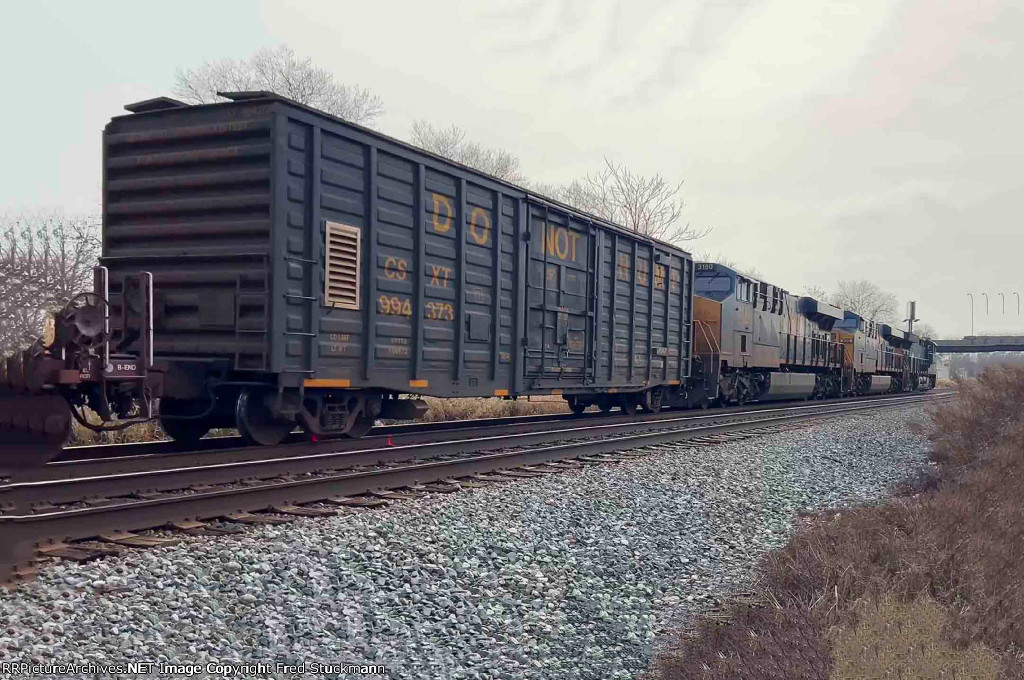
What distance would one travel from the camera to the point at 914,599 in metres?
4.50

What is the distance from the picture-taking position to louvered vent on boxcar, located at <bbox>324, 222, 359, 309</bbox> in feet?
26.5

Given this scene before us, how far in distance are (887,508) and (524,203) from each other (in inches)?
253

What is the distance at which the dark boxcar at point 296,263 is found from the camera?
7699 millimetres

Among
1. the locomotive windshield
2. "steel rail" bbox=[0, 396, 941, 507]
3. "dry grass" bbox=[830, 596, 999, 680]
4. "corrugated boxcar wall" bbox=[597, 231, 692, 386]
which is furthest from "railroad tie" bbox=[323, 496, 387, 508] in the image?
the locomotive windshield

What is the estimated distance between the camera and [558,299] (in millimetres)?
11844

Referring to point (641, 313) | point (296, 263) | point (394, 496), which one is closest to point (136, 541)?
point (394, 496)

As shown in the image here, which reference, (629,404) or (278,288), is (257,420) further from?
(629,404)

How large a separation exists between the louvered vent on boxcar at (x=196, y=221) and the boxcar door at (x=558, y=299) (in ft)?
14.5

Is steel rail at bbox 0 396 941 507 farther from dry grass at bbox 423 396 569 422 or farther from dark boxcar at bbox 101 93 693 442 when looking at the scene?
dry grass at bbox 423 396 569 422

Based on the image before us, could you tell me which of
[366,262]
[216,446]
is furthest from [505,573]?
[216,446]

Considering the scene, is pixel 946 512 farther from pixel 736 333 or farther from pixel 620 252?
pixel 736 333

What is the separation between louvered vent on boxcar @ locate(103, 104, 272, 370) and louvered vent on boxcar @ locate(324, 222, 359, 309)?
69cm

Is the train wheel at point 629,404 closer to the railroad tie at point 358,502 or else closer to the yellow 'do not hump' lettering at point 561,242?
the yellow 'do not hump' lettering at point 561,242

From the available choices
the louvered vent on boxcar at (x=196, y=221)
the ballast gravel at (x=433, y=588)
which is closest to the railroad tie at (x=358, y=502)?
the ballast gravel at (x=433, y=588)
